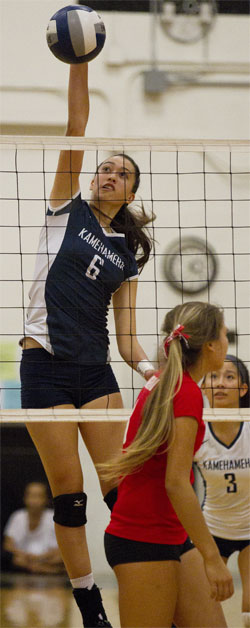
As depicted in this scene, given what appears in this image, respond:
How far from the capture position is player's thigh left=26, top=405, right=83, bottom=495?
3.30 metres

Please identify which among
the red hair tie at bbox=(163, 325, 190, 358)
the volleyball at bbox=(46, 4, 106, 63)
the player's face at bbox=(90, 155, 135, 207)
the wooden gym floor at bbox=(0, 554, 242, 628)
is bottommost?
the wooden gym floor at bbox=(0, 554, 242, 628)

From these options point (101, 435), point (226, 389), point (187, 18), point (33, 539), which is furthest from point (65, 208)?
point (187, 18)

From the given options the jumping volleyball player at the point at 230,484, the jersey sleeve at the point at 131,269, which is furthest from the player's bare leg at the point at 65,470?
the jumping volleyball player at the point at 230,484

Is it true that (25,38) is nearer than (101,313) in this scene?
No

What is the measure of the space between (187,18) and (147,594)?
7.14 meters

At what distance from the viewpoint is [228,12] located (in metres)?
8.71

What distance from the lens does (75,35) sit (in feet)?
10.9

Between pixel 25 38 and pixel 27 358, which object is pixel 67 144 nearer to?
pixel 27 358

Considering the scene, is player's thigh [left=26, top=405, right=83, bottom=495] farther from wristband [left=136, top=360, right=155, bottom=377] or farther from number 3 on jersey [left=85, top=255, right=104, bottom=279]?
number 3 on jersey [left=85, top=255, right=104, bottom=279]

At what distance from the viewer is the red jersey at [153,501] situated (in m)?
2.80

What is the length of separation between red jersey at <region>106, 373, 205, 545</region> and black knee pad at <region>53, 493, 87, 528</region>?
0.43 meters

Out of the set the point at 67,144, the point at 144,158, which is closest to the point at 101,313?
the point at 67,144

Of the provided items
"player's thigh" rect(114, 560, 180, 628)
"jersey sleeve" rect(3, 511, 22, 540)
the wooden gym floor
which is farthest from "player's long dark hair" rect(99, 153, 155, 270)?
"jersey sleeve" rect(3, 511, 22, 540)

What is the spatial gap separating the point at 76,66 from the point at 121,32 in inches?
221
